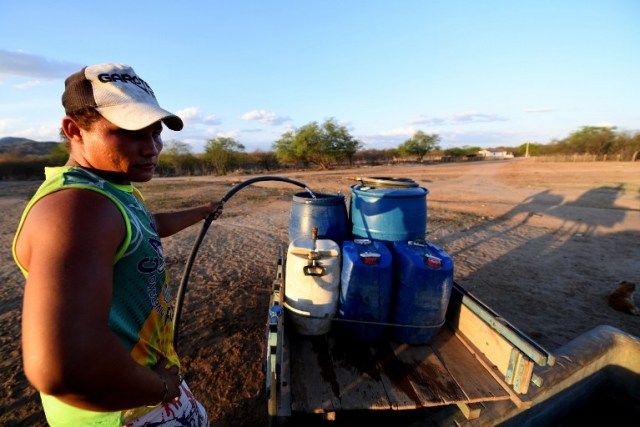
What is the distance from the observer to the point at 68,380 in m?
0.69

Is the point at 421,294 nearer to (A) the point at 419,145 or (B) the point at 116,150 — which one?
(B) the point at 116,150

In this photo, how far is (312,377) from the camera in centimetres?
191

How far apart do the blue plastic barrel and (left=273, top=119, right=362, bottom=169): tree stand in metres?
31.4

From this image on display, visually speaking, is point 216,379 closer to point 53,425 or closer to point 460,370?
point 53,425

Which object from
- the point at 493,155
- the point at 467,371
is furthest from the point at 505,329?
the point at 493,155

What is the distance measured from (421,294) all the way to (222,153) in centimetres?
3386

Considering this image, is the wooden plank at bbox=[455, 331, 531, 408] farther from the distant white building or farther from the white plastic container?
the distant white building

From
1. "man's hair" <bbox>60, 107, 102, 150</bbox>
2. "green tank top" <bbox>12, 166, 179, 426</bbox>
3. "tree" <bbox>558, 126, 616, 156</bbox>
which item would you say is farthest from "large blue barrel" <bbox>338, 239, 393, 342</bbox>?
"tree" <bbox>558, 126, 616, 156</bbox>

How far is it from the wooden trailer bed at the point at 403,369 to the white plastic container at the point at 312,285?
4.8 inches

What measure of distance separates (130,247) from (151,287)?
0.83 feet

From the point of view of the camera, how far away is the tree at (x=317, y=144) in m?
Result: 33.7

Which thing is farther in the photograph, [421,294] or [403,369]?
[421,294]

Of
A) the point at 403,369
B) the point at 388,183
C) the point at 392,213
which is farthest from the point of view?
the point at 388,183

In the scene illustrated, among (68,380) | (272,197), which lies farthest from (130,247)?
(272,197)
